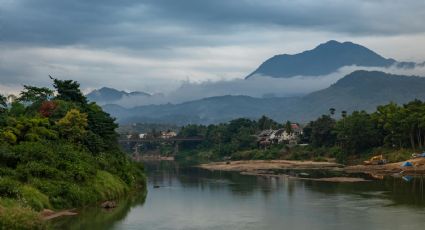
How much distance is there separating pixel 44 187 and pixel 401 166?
171 feet

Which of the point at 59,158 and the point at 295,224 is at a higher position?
the point at 59,158

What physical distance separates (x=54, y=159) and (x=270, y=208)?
1655 centimetres

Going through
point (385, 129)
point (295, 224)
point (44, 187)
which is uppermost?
point (385, 129)

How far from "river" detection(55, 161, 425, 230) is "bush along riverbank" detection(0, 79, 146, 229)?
2.05 meters

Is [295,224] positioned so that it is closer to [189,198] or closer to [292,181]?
[189,198]

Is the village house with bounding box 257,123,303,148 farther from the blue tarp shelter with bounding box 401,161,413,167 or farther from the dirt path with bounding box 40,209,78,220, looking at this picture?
the dirt path with bounding box 40,209,78,220

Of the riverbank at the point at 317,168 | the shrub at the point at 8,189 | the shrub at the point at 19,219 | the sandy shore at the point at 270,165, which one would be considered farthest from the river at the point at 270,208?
the sandy shore at the point at 270,165

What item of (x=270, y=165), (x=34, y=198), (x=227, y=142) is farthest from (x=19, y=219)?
(x=227, y=142)

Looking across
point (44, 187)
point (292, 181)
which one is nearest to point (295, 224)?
point (44, 187)

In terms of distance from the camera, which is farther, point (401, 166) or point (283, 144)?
point (283, 144)

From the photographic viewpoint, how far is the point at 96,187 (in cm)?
Result: 4581

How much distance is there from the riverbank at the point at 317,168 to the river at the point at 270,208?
8.80 m

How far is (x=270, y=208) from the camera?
44.7 metres

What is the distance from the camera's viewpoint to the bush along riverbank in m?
36.5
